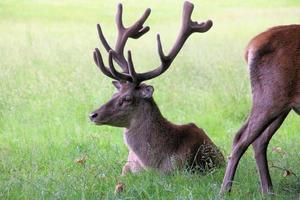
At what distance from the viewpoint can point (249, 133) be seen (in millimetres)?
5293

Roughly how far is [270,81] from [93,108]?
379cm

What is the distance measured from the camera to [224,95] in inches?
365

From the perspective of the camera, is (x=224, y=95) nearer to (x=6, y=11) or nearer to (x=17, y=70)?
(x=17, y=70)

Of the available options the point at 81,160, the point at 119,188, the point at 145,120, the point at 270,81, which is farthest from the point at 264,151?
the point at 81,160

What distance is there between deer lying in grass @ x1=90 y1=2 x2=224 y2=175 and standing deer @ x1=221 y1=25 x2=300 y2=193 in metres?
0.77

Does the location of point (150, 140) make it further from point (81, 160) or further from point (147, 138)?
point (81, 160)

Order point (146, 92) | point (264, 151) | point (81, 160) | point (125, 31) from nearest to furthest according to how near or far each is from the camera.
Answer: point (264, 151) → point (146, 92) → point (81, 160) → point (125, 31)

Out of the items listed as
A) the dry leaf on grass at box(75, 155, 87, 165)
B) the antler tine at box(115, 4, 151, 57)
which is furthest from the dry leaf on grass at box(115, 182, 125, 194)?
the antler tine at box(115, 4, 151, 57)

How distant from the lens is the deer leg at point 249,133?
5199 mm

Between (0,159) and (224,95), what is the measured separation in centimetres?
351

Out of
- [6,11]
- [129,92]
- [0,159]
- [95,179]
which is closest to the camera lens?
[95,179]

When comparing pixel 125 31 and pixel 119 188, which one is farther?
pixel 125 31

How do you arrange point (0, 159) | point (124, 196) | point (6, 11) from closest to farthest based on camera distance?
point (124, 196)
point (0, 159)
point (6, 11)

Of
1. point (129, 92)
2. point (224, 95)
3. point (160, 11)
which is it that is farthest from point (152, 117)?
point (160, 11)
